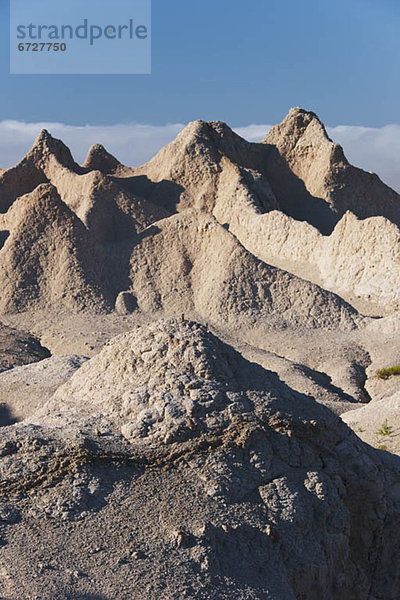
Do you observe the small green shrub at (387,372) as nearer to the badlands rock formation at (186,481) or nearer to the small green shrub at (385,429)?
the badlands rock formation at (186,481)

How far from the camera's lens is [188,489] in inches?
363

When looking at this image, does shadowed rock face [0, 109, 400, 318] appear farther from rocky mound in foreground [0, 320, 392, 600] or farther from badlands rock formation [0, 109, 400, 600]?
rocky mound in foreground [0, 320, 392, 600]

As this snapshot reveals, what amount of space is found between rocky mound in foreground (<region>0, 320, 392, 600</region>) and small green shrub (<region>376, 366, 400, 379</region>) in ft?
47.5

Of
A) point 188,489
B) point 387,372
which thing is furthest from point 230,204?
point 188,489

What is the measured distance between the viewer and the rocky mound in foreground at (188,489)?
8.26 meters

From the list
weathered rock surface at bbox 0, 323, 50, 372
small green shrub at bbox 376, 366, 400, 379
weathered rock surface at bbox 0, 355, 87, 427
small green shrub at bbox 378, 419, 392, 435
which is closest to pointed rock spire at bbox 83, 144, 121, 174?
weathered rock surface at bbox 0, 323, 50, 372

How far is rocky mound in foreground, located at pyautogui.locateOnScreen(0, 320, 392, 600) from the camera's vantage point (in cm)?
826

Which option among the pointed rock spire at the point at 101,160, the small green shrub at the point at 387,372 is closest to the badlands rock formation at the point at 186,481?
the small green shrub at the point at 387,372

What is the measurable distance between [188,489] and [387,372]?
698 inches

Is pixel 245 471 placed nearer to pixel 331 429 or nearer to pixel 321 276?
pixel 331 429

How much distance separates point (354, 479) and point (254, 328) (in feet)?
64.1

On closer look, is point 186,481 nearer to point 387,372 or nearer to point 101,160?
point 387,372

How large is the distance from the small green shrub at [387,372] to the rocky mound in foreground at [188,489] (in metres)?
14.5

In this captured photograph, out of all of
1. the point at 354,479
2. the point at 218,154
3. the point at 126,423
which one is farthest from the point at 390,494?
the point at 218,154
